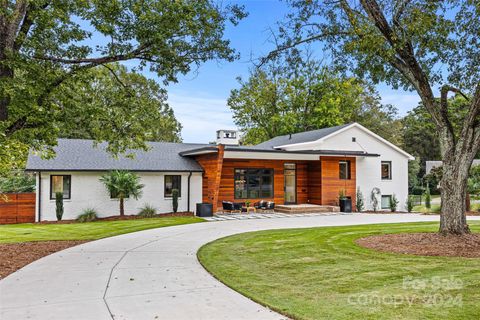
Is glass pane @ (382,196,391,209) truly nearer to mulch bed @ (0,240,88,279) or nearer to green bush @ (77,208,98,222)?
green bush @ (77,208,98,222)

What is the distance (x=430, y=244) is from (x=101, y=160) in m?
15.6

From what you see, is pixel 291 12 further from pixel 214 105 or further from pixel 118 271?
pixel 214 105

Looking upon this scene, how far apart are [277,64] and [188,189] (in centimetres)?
1050

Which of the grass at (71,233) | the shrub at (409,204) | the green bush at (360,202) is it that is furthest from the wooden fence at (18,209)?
the shrub at (409,204)

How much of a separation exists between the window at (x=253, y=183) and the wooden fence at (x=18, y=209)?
399 inches

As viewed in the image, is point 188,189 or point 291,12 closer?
point 291,12

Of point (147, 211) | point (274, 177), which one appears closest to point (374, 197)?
Result: point (274, 177)

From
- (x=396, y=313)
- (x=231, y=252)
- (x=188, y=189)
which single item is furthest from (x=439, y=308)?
(x=188, y=189)

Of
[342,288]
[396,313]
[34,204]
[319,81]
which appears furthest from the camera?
[319,81]

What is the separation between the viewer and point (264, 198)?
21031mm

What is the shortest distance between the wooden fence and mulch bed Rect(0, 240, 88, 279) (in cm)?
756

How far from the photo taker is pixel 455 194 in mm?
8680

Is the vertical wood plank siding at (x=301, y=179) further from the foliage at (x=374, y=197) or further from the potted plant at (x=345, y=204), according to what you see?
the foliage at (x=374, y=197)

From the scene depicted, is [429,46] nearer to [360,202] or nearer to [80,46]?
[80,46]
